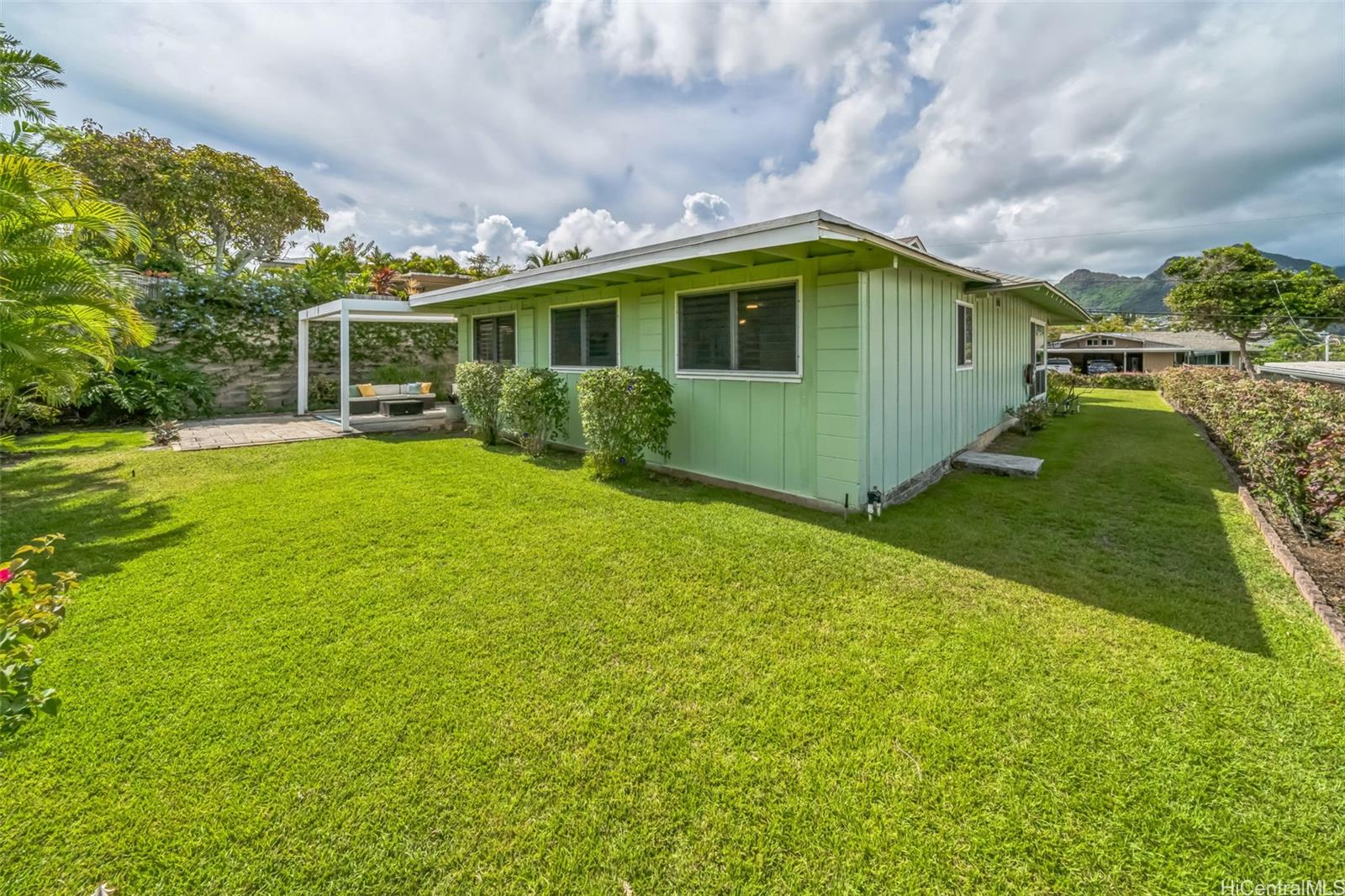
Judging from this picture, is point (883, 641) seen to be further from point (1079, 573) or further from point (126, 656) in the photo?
point (126, 656)

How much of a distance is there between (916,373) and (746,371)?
1992 millimetres

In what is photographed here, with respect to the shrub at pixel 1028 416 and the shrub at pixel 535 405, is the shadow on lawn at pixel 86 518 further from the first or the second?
the shrub at pixel 1028 416

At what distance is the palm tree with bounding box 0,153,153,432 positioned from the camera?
4.25 meters

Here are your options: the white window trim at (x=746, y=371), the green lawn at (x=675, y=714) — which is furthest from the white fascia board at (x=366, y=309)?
the white window trim at (x=746, y=371)

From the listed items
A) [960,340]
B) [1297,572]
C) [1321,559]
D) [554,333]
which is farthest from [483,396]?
[1321,559]

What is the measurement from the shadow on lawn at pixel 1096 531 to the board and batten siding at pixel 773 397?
1.20 feet

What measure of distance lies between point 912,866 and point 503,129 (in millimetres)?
11074

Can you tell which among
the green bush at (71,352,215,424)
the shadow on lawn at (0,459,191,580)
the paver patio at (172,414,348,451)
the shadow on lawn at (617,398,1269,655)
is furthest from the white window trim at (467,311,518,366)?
the green bush at (71,352,215,424)

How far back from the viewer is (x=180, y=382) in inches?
458

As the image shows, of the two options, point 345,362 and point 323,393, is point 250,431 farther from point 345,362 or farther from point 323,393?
point 323,393

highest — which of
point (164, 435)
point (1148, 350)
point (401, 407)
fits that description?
point (1148, 350)

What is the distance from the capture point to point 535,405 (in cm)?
746

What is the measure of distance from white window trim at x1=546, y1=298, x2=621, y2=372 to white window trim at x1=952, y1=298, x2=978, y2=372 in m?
4.51

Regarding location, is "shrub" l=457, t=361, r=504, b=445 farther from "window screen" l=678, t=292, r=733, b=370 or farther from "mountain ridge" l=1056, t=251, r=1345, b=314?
"mountain ridge" l=1056, t=251, r=1345, b=314
